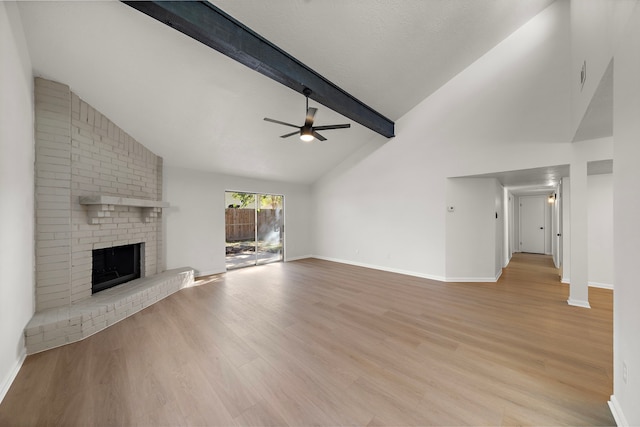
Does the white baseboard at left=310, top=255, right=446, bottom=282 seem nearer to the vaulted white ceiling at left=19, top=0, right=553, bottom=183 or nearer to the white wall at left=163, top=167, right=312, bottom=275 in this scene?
the white wall at left=163, top=167, right=312, bottom=275

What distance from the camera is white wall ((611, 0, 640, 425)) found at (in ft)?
4.26

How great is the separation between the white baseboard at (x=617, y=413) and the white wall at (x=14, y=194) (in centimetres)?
436

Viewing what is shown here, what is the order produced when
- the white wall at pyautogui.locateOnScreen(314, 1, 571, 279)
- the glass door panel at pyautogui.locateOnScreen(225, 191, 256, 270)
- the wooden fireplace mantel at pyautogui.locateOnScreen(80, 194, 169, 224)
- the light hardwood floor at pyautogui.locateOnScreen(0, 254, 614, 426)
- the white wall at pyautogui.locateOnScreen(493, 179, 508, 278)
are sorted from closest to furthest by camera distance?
the light hardwood floor at pyautogui.locateOnScreen(0, 254, 614, 426), the wooden fireplace mantel at pyautogui.locateOnScreen(80, 194, 169, 224), the white wall at pyautogui.locateOnScreen(314, 1, 571, 279), the white wall at pyautogui.locateOnScreen(493, 179, 508, 278), the glass door panel at pyautogui.locateOnScreen(225, 191, 256, 270)

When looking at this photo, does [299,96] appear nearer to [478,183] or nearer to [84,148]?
[84,148]

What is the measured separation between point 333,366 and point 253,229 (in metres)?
4.87

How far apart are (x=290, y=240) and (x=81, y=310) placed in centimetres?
489

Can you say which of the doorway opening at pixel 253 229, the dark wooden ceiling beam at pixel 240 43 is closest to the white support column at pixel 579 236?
the dark wooden ceiling beam at pixel 240 43

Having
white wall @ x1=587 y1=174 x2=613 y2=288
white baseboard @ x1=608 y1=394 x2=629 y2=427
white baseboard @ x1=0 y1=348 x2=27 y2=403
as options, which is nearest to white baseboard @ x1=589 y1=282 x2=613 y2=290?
white wall @ x1=587 y1=174 x2=613 y2=288

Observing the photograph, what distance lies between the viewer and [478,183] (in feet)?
15.8

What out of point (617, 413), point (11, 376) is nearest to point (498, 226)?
point (617, 413)

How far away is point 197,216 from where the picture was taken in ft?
17.6

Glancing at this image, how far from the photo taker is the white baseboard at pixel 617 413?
4.72 feet

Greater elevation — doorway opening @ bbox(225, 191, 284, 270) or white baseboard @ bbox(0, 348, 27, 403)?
doorway opening @ bbox(225, 191, 284, 270)

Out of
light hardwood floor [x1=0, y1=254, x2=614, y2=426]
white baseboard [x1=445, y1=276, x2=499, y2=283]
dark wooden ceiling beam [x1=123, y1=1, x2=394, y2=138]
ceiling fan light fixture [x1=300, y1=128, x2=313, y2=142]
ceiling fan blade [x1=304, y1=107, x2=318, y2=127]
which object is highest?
dark wooden ceiling beam [x1=123, y1=1, x2=394, y2=138]
